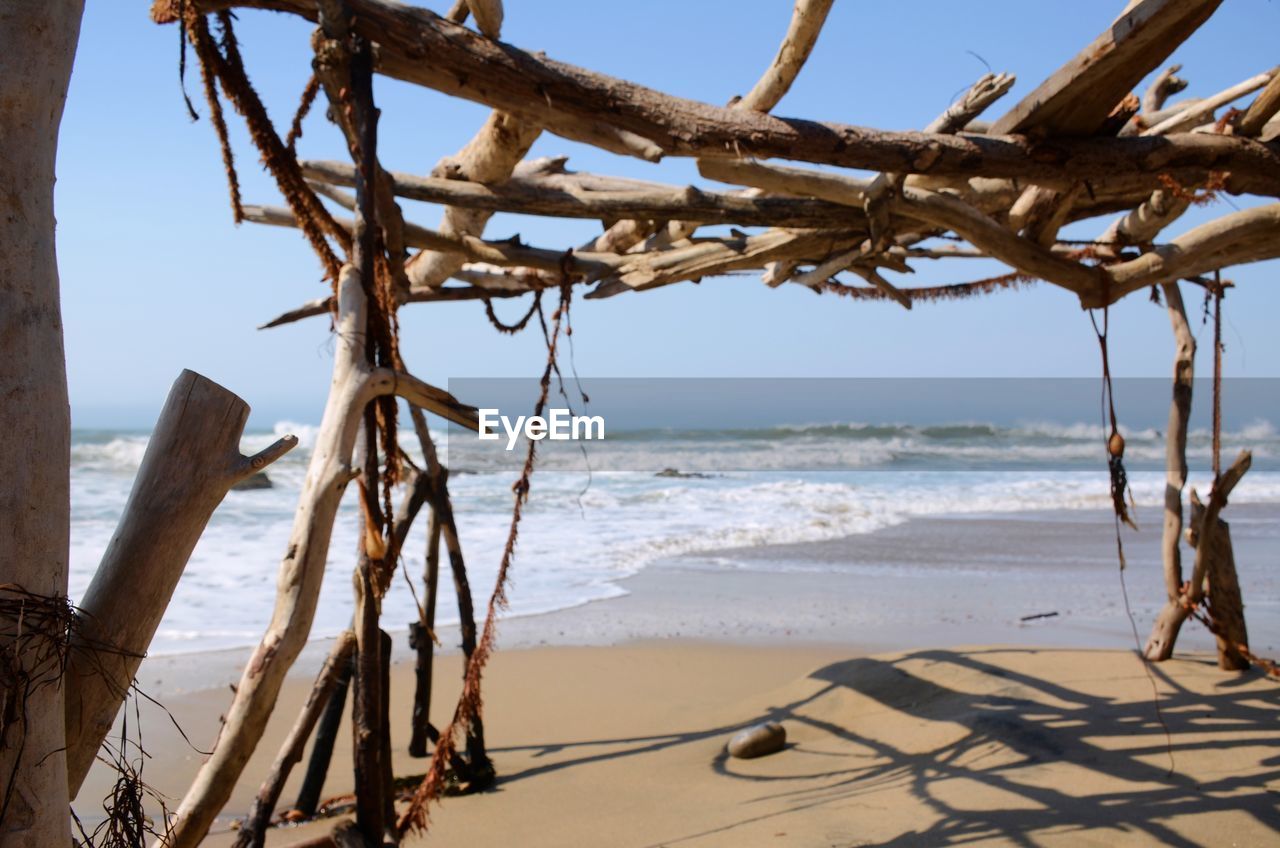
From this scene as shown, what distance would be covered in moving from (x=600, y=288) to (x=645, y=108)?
183 centimetres

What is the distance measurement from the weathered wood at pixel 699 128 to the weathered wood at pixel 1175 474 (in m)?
2.12

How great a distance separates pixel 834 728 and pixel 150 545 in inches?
161

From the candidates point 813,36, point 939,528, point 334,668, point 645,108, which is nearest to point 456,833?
point 334,668

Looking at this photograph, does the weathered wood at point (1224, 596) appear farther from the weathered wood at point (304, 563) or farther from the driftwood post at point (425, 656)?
the weathered wood at point (304, 563)

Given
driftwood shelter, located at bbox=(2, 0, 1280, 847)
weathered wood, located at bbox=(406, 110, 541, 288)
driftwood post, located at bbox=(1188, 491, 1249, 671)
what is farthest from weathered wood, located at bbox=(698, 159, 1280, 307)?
driftwood post, located at bbox=(1188, 491, 1249, 671)

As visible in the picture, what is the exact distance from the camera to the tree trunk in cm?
144

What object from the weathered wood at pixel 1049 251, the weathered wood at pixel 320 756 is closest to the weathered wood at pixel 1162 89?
the weathered wood at pixel 1049 251

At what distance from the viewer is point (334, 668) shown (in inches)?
155

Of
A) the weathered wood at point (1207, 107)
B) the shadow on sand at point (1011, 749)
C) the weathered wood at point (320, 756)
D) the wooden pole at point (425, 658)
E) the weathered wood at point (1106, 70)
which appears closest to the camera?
the weathered wood at point (1106, 70)

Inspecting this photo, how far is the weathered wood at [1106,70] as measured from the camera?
2857 millimetres

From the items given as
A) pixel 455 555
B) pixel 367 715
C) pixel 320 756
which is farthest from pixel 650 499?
pixel 367 715

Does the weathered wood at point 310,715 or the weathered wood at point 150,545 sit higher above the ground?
the weathered wood at point 150,545

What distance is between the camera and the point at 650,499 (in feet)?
55.3

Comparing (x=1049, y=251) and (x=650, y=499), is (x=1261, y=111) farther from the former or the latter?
(x=650, y=499)
